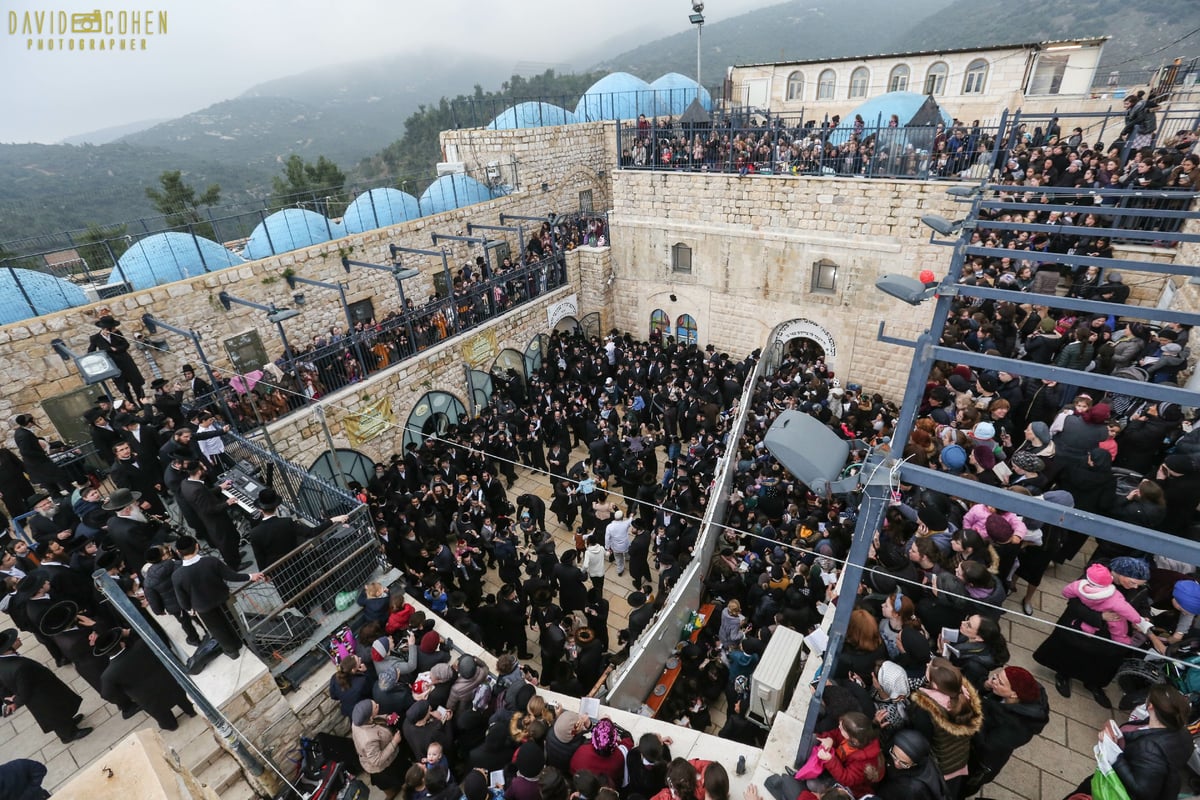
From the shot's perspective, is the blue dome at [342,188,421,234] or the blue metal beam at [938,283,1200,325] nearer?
the blue metal beam at [938,283,1200,325]

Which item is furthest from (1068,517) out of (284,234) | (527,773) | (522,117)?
(522,117)

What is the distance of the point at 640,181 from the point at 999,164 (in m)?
8.62

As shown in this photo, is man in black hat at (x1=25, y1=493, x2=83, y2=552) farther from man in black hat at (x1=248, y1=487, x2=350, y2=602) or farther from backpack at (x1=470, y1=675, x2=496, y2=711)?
backpack at (x1=470, y1=675, x2=496, y2=711)

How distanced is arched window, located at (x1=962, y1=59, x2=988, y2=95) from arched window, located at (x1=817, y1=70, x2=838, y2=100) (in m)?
5.73

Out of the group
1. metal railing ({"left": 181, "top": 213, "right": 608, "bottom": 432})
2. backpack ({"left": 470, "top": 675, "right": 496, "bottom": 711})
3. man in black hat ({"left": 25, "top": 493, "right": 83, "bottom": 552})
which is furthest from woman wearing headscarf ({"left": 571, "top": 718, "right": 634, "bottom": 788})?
→ metal railing ({"left": 181, "top": 213, "right": 608, "bottom": 432})

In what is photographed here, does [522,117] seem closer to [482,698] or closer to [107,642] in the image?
[107,642]

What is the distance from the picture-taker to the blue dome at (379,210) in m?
14.5

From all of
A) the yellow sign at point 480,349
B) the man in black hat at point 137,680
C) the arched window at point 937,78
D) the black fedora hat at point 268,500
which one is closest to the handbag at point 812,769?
the black fedora hat at point 268,500

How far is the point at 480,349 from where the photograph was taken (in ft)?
44.1

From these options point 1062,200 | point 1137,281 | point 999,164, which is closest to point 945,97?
point 999,164

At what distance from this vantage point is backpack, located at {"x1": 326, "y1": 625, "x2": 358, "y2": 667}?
5498 millimetres

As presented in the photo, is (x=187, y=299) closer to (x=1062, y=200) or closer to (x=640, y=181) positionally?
(x=640, y=181)

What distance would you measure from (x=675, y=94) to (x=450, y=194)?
14.8m

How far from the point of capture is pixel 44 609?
4.78m
